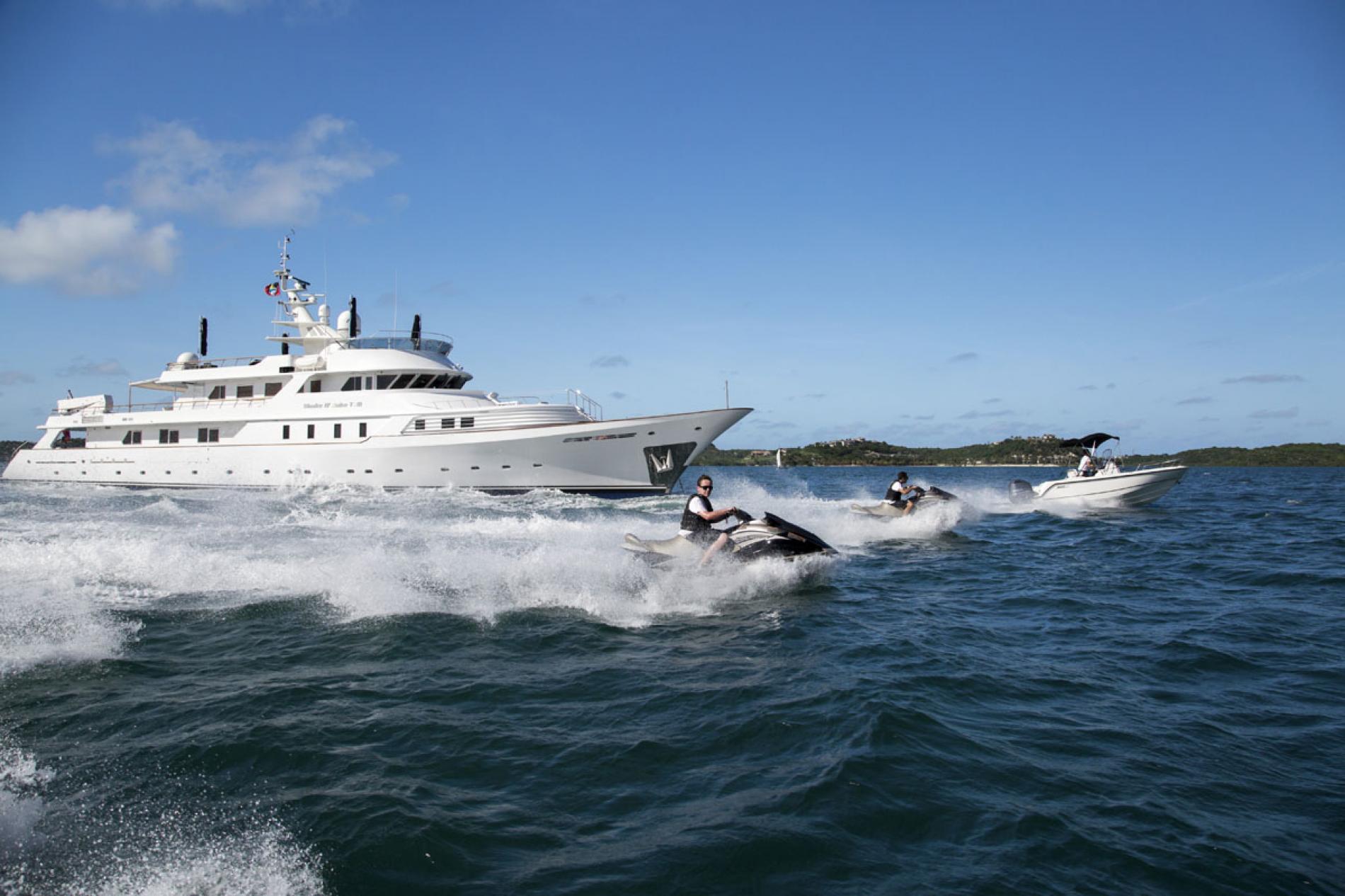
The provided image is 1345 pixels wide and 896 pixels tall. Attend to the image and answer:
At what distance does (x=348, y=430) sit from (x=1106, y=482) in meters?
30.8

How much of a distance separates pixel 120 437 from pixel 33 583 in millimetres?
32970

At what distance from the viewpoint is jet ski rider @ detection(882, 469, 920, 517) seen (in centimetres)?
2094

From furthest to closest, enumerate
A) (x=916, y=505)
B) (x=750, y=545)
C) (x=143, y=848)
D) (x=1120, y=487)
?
1. (x=1120, y=487)
2. (x=916, y=505)
3. (x=750, y=545)
4. (x=143, y=848)

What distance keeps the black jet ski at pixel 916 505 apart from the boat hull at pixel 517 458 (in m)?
8.95

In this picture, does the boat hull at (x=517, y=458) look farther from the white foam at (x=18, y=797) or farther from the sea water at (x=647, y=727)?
the white foam at (x=18, y=797)

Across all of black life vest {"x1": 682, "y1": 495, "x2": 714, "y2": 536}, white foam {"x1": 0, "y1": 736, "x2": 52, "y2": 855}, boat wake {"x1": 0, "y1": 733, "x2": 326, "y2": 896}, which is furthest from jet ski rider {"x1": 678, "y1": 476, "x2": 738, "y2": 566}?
white foam {"x1": 0, "y1": 736, "x2": 52, "y2": 855}

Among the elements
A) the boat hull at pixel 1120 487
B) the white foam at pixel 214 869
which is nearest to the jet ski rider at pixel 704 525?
the white foam at pixel 214 869

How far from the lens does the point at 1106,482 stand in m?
27.2

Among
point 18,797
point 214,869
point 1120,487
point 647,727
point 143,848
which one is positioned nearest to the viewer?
point 214,869

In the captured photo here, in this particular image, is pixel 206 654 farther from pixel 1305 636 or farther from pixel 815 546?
pixel 1305 636

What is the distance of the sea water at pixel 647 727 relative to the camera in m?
4.14

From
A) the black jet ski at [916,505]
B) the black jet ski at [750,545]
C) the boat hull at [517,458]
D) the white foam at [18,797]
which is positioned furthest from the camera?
the boat hull at [517,458]

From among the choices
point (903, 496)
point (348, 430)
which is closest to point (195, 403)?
point (348, 430)

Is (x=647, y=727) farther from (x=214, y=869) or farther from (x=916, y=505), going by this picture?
(x=916, y=505)
